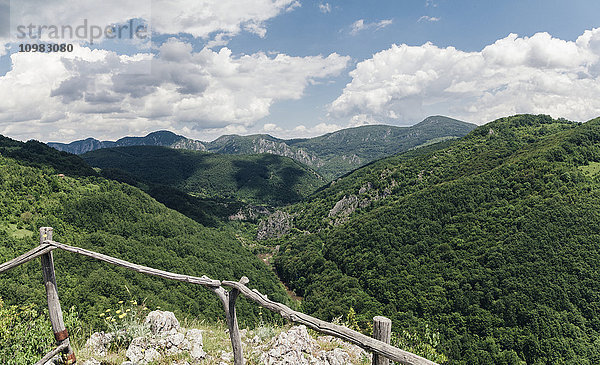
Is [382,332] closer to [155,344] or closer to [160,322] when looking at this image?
[155,344]

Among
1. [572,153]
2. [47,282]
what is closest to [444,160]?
[572,153]

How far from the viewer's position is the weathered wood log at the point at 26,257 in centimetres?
555

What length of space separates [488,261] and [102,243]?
71229 millimetres

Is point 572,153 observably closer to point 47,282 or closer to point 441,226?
point 441,226

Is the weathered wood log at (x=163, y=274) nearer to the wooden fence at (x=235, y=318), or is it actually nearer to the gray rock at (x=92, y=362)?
the wooden fence at (x=235, y=318)

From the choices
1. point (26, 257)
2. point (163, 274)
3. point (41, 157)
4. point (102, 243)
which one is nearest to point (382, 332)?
point (163, 274)

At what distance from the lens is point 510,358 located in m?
41.0

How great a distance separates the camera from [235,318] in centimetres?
534

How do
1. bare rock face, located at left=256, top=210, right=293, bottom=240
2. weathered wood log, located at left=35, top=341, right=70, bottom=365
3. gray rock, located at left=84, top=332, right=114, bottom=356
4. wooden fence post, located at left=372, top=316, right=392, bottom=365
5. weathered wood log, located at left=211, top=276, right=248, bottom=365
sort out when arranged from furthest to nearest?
bare rock face, located at left=256, top=210, right=293, bottom=240
gray rock, located at left=84, top=332, right=114, bottom=356
weathered wood log, located at left=35, top=341, right=70, bottom=365
weathered wood log, located at left=211, top=276, right=248, bottom=365
wooden fence post, located at left=372, top=316, right=392, bottom=365

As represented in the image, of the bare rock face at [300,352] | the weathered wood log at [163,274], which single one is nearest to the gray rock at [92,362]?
the weathered wood log at [163,274]

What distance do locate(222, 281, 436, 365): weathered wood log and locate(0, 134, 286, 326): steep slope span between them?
14765 mm

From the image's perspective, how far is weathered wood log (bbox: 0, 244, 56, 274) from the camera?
18.2 feet

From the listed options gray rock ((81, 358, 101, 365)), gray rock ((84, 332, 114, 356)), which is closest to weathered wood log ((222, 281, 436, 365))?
gray rock ((81, 358, 101, 365))

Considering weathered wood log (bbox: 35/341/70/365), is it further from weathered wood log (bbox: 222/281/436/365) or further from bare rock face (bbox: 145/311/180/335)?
weathered wood log (bbox: 222/281/436/365)
